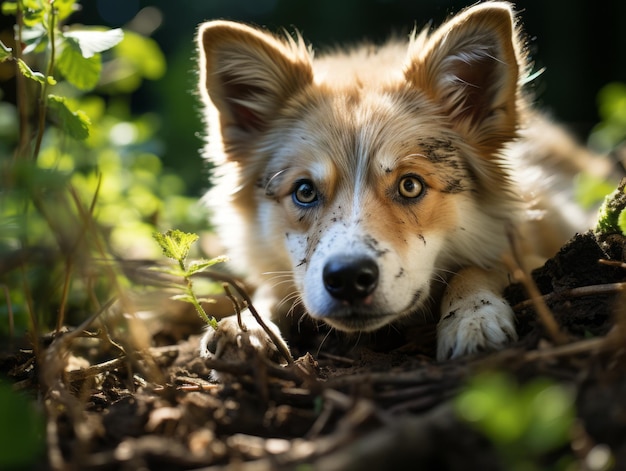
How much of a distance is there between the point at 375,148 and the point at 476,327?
958mm

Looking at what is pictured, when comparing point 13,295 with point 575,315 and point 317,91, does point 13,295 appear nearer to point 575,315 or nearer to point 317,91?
point 317,91

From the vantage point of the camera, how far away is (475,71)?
2.91 metres

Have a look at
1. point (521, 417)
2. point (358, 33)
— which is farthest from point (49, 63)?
point (358, 33)

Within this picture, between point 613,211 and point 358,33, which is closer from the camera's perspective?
point 613,211

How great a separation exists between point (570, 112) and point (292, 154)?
182 inches

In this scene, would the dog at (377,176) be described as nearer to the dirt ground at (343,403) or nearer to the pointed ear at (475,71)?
the pointed ear at (475,71)

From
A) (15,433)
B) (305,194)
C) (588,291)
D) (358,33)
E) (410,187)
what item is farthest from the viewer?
(358,33)

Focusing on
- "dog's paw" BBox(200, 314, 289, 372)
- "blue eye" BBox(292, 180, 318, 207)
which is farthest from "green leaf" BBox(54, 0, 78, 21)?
"dog's paw" BBox(200, 314, 289, 372)

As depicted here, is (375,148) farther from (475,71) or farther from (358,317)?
(358,317)

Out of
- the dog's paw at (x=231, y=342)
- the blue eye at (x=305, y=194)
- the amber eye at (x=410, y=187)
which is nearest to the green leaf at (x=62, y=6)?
the blue eye at (x=305, y=194)

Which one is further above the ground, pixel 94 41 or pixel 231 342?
pixel 94 41

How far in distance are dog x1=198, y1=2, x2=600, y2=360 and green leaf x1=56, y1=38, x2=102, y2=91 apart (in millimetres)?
691

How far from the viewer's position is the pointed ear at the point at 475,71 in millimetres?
2717

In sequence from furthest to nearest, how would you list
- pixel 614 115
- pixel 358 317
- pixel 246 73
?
pixel 614 115 → pixel 246 73 → pixel 358 317
